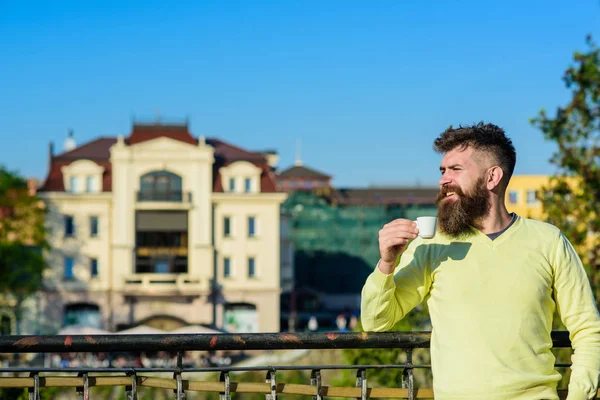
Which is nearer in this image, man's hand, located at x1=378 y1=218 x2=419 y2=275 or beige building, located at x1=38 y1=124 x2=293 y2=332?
man's hand, located at x1=378 y1=218 x2=419 y2=275

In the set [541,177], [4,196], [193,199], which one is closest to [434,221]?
[4,196]

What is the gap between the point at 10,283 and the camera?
51.5 meters

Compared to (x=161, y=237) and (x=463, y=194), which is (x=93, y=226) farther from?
(x=463, y=194)

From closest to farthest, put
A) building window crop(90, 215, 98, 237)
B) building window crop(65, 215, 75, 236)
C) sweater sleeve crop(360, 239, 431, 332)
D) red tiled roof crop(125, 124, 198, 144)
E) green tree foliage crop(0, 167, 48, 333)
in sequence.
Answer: sweater sleeve crop(360, 239, 431, 332), green tree foliage crop(0, 167, 48, 333), building window crop(65, 215, 75, 236), building window crop(90, 215, 98, 237), red tiled roof crop(125, 124, 198, 144)

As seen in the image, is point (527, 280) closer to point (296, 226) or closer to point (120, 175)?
point (120, 175)

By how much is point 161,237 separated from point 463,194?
53.7 metres

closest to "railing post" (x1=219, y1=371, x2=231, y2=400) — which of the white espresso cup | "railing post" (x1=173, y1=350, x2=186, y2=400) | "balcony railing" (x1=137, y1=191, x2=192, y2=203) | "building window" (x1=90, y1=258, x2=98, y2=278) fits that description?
"railing post" (x1=173, y1=350, x2=186, y2=400)

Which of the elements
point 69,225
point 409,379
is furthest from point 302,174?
point 409,379

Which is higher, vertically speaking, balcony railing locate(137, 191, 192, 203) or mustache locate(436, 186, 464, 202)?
balcony railing locate(137, 191, 192, 203)

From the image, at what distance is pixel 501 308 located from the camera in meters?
3.69

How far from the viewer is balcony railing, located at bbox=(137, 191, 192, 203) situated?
185 ft

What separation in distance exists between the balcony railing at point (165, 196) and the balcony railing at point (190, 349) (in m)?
52.7

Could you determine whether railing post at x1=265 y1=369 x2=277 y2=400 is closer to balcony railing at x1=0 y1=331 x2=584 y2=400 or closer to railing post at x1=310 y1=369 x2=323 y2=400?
balcony railing at x1=0 y1=331 x2=584 y2=400

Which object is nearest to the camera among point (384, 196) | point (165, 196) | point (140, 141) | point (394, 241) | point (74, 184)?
point (394, 241)
